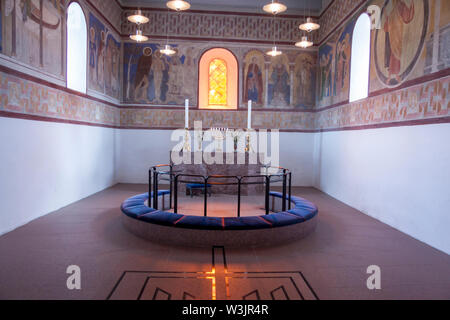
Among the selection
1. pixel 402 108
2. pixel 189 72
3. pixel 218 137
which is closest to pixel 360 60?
pixel 402 108

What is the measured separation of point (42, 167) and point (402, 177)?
7693mm

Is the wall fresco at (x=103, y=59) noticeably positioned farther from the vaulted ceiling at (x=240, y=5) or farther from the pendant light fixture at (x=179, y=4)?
the pendant light fixture at (x=179, y=4)

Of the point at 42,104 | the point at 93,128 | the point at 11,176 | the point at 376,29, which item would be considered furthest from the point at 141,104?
the point at 376,29

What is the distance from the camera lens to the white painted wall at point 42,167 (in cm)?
562

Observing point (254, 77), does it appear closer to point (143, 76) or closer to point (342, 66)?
point (342, 66)

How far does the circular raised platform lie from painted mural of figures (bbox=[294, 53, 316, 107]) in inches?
297

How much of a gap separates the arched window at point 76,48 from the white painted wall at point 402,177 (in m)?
7.90

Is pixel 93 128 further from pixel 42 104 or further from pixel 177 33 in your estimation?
pixel 177 33

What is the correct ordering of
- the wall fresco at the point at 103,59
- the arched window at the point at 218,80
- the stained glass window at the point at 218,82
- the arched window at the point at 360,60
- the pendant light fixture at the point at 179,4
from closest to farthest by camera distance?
the pendant light fixture at the point at 179,4 → the arched window at the point at 360,60 → the wall fresco at the point at 103,59 → the arched window at the point at 218,80 → the stained glass window at the point at 218,82

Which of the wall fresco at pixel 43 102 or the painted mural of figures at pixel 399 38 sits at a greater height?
the painted mural of figures at pixel 399 38

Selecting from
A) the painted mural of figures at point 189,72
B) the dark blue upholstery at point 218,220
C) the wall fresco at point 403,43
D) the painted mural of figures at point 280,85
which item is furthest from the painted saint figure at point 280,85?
the dark blue upholstery at point 218,220

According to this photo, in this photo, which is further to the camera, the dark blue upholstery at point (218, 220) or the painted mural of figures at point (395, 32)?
the painted mural of figures at point (395, 32)

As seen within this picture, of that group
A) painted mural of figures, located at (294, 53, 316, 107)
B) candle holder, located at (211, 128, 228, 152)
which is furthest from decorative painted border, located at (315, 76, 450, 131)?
candle holder, located at (211, 128, 228, 152)

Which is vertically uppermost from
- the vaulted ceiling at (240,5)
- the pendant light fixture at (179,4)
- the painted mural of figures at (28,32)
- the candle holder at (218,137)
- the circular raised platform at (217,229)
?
the vaulted ceiling at (240,5)
